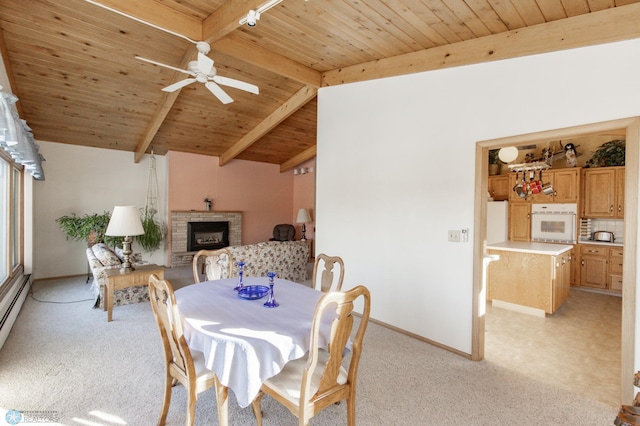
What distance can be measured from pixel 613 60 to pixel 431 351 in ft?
8.81

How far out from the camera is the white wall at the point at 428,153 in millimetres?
2383

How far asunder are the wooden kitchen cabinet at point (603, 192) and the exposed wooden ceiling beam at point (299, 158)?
5.20 meters

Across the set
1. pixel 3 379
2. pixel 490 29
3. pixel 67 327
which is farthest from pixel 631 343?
pixel 67 327

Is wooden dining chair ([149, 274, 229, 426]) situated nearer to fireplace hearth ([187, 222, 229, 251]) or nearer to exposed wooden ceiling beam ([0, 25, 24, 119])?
exposed wooden ceiling beam ([0, 25, 24, 119])

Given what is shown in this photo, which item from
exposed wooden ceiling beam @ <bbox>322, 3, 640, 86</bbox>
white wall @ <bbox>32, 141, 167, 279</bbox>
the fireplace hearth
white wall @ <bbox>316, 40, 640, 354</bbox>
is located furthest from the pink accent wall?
exposed wooden ceiling beam @ <bbox>322, 3, 640, 86</bbox>

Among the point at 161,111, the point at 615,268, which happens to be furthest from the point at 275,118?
the point at 615,268

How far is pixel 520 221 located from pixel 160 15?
6.08m

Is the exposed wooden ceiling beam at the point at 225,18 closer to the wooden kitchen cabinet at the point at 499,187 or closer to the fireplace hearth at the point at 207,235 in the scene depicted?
the fireplace hearth at the point at 207,235

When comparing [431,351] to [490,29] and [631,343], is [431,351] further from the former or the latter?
[490,29]

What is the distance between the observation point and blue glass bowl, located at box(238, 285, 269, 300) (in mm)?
2179

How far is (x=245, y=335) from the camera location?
161 centimetres

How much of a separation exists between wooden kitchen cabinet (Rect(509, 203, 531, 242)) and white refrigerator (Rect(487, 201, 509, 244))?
0.37 feet

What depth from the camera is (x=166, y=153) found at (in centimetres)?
704

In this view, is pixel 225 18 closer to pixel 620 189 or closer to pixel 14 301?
pixel 14 301
